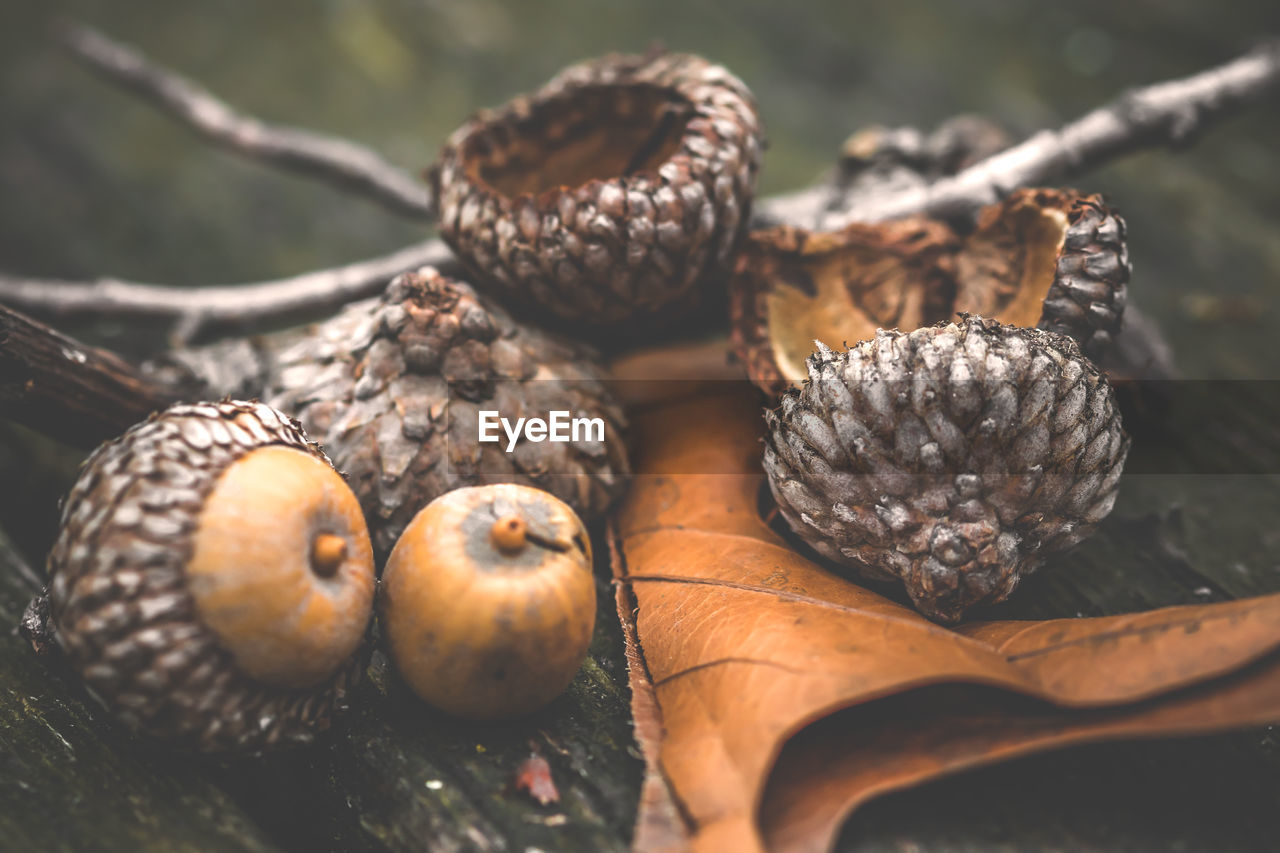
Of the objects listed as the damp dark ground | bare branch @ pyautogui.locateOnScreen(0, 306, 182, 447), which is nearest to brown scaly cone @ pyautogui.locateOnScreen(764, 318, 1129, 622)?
the damp dark ground

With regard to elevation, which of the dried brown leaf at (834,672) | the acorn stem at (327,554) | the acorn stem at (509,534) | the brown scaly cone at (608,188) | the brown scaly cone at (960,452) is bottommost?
the dried brown leaf at (834,672)

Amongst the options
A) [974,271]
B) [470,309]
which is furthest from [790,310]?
[470,309]

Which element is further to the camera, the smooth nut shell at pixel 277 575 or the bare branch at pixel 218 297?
the bare branch at pixel 218 297

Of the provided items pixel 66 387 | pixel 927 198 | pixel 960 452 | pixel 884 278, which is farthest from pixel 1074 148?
pixel 66 387

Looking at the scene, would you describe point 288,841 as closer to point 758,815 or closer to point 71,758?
point 71,758

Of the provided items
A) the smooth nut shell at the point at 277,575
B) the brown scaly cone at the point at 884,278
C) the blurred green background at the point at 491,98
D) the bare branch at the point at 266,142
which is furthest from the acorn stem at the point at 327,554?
the blurred green background at the point at 491,98

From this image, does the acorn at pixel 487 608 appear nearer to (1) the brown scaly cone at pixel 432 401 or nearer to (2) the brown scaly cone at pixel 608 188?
(1) the brown scaly cone at pixel 432 401

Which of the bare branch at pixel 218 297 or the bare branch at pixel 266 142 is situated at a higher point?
the bare branch at pixel 266 142
